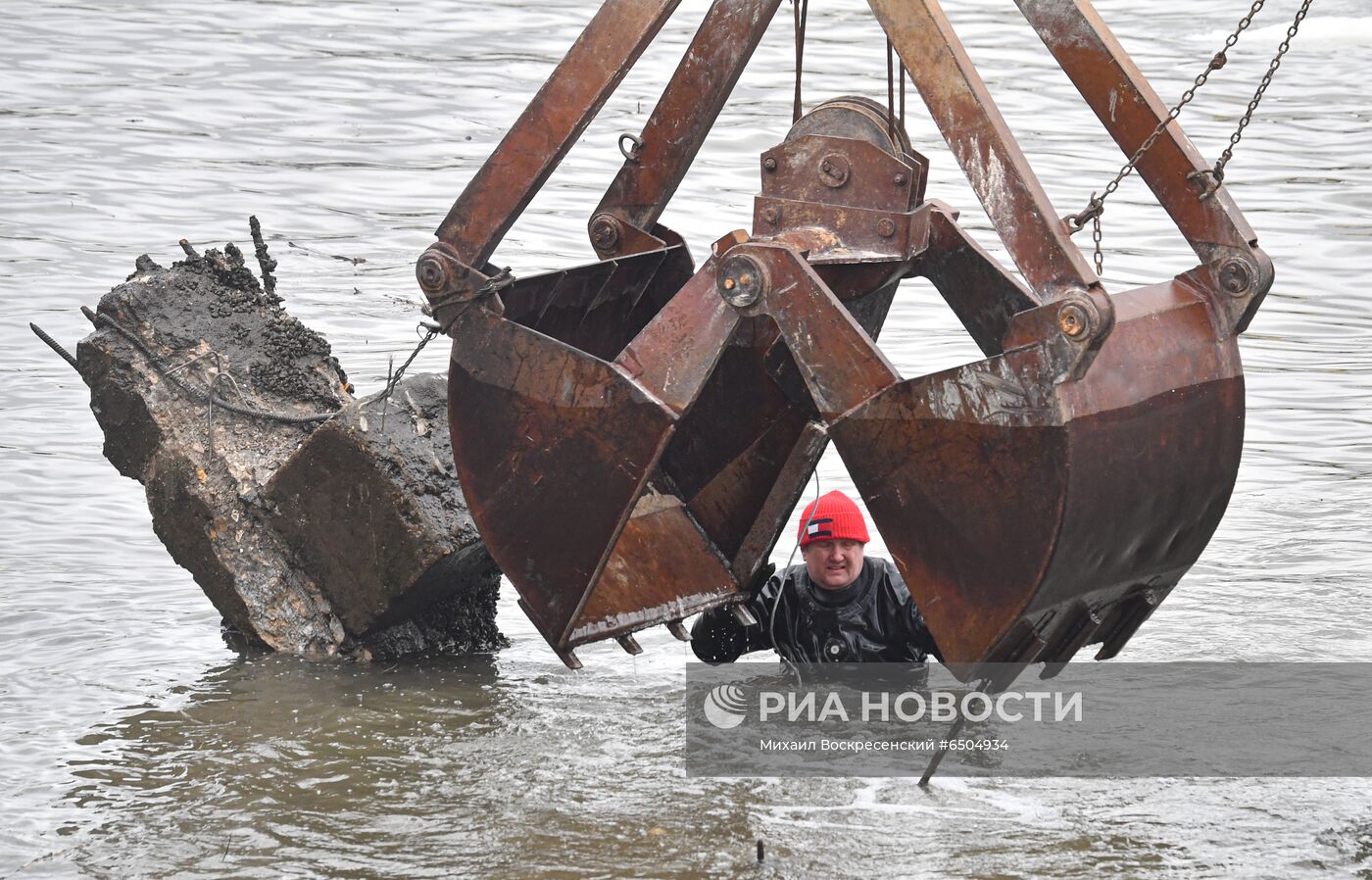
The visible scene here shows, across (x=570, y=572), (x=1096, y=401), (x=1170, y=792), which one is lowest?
(x=1170, y=792)

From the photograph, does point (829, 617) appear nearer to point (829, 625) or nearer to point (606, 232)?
point (829, 625)

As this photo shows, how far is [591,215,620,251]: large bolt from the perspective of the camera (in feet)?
18.7

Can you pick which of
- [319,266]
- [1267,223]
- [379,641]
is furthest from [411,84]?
[379,641]

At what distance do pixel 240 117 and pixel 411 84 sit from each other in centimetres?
202

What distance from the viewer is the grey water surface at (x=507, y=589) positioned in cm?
474

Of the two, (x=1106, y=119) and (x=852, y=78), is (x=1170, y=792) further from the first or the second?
(x=852, y=78)

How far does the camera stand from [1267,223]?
45.0 feet

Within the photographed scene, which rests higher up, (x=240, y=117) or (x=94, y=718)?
(x=240, y=117)

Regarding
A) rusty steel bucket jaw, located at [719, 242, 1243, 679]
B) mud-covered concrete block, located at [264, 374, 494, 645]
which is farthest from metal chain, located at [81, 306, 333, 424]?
rusty steel bucket jaw, located at [719, 242, 1243, 679]

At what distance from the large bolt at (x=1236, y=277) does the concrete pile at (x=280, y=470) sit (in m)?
2.65

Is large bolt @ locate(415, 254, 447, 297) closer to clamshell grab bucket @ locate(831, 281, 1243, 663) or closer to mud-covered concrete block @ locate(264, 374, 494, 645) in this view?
mud-covered concrete block @ locate(264, 374, 494, 645)

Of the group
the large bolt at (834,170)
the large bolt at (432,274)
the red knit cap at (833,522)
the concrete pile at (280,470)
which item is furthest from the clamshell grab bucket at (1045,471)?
the concrete pile at (280,470)

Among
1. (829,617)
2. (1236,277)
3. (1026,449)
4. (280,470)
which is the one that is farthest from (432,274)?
(1236,277)

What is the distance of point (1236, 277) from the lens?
15.3 ft
